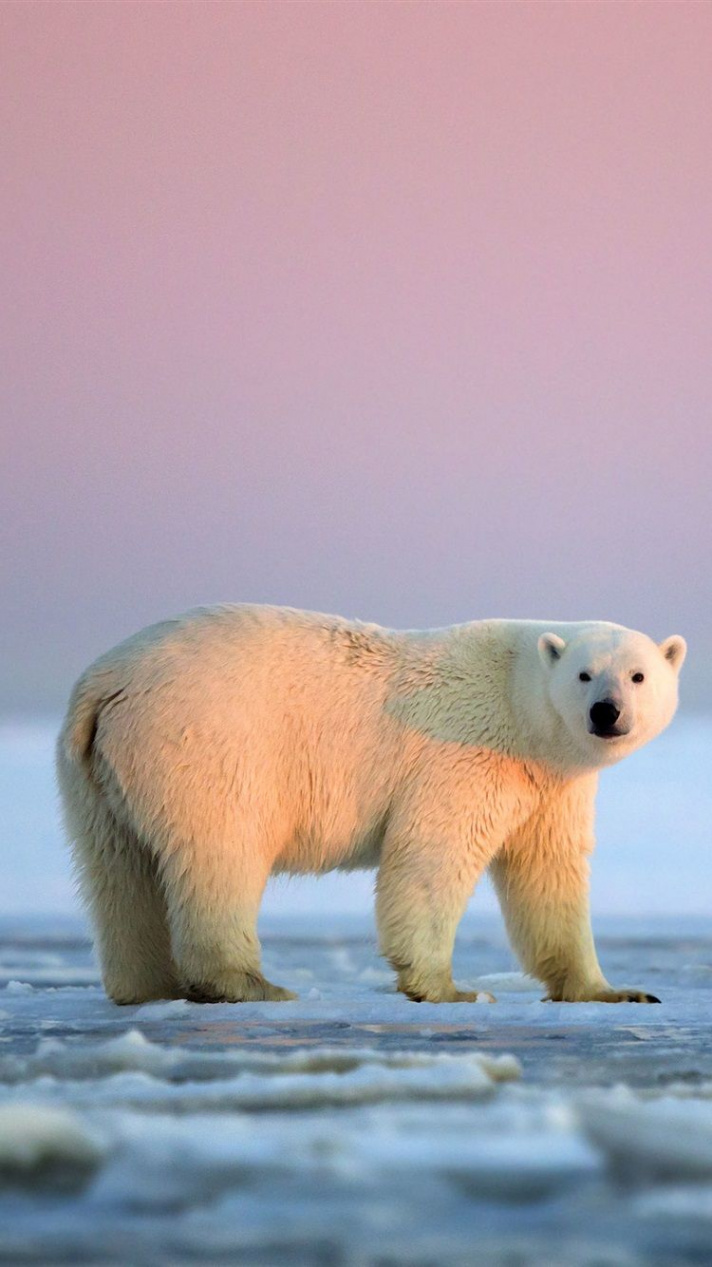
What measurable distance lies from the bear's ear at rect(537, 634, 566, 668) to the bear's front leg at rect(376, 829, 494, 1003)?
0.91 meters

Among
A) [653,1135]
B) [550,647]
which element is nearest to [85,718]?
[550,647]

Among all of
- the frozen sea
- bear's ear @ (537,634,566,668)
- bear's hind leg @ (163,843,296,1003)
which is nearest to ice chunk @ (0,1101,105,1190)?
the frozen sea

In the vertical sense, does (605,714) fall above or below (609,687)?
below

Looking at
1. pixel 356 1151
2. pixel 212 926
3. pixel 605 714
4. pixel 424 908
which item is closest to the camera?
pixel 356 1151

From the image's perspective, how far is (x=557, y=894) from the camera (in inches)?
301

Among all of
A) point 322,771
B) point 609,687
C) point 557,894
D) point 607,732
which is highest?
point 609,687

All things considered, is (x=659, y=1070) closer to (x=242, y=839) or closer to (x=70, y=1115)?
(x=70, y=1115)

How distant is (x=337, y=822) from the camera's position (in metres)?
7.25

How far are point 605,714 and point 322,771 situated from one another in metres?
1.30

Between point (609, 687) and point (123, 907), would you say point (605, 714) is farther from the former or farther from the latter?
point (123, 907)

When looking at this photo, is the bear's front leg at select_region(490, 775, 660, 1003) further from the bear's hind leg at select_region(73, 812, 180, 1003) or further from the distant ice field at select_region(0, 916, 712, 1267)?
the distant ice field at select_region(0, 916, 712, 1267)

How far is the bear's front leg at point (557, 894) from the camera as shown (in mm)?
7574

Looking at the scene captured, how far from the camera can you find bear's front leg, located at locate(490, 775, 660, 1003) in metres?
7.57

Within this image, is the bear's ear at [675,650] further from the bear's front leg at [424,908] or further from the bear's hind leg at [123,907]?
the bear's hind leg at [123,907]
